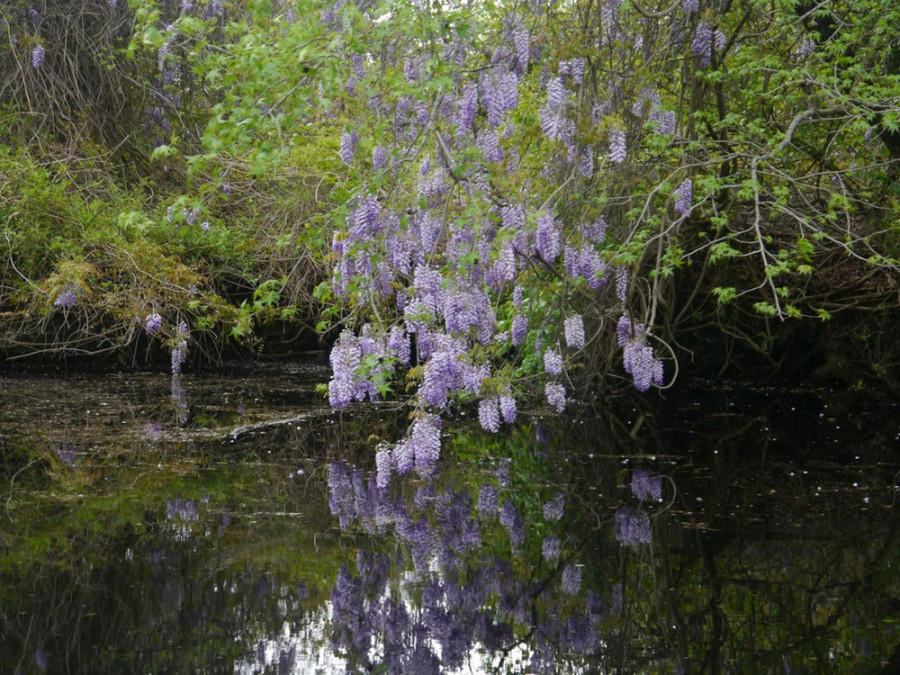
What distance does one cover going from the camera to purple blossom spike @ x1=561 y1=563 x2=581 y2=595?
156 inches

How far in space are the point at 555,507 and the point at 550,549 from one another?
0.76m

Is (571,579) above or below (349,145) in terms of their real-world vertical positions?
below

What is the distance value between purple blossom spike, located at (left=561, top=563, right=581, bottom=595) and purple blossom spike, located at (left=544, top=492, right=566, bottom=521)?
763mm

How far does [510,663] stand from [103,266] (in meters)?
7.61

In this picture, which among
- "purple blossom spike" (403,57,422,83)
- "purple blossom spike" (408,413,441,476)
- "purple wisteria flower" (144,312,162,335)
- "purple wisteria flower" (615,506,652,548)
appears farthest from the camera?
"purple wisteria flower" (144,312,162,335)

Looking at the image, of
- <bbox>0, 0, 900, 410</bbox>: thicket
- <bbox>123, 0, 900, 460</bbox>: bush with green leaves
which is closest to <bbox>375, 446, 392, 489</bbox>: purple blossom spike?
<bbox>123, 0, 900, 460</bbox>: bush with green leaves

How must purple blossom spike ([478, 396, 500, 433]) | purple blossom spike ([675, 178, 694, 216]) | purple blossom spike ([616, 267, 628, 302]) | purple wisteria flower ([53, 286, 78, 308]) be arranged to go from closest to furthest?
purple blossom spike ([478, 396, 500, 433]) → purple blossom spike ([675, 178, 694, 216]) → purple blossom spike ([616, 267, 628, 302]) → purple wisteria flower ([53, 286, 78, 308])

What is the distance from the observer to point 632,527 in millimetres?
4781

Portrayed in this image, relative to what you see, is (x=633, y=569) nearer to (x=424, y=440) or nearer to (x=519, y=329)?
(x=424, y=440)

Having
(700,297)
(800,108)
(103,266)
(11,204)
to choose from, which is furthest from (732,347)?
(11,204)

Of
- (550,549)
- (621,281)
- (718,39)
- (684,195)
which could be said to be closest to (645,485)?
(550,549)

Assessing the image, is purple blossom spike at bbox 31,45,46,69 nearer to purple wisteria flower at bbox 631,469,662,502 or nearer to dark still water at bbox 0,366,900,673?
dark still water at bbox 0,366,900,673

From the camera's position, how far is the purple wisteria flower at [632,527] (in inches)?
180

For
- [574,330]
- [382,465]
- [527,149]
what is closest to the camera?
[382,465]
